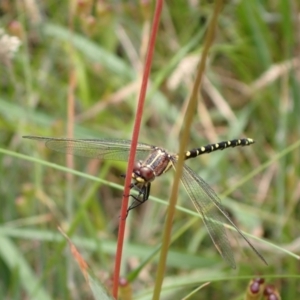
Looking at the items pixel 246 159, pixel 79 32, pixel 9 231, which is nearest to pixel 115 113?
pixel 79 32

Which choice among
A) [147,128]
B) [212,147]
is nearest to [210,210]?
[212,147]

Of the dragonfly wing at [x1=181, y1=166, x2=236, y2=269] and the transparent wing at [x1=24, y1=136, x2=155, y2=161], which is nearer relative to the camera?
the dragonfly wing at [x1=181, y1=166, x2=236, y2=269]

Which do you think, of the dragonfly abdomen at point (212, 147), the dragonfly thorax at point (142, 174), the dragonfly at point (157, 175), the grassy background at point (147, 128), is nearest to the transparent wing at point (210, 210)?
the dragonfly at point (157, 175)

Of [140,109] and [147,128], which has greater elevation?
[147,128]

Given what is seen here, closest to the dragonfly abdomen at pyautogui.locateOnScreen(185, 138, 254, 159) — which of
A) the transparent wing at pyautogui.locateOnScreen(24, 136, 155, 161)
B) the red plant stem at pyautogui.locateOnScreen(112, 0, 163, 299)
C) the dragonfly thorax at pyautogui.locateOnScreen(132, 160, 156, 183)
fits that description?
the transparent wing at pyautogui.locateOnScreen(24, 136, 155, 161)

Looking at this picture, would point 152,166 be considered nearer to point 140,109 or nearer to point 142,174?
point 142,174

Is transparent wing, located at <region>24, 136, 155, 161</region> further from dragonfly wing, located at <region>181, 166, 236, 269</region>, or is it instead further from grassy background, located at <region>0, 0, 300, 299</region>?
grassy background, located at <region>0, 0, 300, 299</region>

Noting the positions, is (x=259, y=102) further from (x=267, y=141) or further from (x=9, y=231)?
(x=9, y=231)
